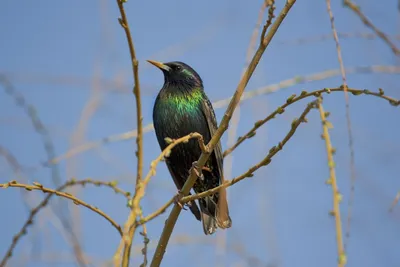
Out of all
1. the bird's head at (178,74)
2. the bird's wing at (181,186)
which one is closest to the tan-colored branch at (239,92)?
A: the bird's wing at (181,186)

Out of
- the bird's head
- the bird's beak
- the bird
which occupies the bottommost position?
the bird

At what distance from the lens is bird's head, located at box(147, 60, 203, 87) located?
5.81 metres

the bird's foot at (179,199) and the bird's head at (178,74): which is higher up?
the bird's head at (178,74)

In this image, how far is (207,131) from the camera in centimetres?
545

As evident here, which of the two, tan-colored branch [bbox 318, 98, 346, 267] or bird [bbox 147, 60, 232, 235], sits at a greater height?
bird [bbox 147, 60, 232, 235]

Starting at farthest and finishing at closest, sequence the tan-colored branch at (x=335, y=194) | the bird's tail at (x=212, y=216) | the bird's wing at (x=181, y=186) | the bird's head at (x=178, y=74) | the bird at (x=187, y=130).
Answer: the bird's head at (x=178, y=74), the bird at (x=187, y=130), the bird's wing at (x=181, y=186), the bird's tail at (x=212, y=216), the tan-colored branch at (x=335, y=194)

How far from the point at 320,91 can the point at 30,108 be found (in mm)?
1517

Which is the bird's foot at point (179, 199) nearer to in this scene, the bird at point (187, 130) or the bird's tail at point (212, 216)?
the bird's tail at point (212, 216)

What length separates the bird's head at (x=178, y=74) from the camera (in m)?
5.81

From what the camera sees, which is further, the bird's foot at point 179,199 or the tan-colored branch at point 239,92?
the bird's foot at point 179,199

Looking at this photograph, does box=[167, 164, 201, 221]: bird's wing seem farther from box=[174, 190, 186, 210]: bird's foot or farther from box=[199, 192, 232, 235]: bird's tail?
box=[174, 190, 186, 210]: bird's foot

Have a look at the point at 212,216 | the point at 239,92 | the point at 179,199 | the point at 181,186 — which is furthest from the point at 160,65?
the point at 239,92

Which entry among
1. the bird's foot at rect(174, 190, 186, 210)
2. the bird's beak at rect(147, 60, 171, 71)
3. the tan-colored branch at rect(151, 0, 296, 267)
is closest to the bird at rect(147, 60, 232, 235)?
the bird's beak at rect(147, 60, 171, 71)

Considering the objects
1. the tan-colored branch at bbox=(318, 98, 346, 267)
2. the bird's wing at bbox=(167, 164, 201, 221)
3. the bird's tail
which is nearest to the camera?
the tan-colored branch at bbox=(318, 98, 346, 267)
